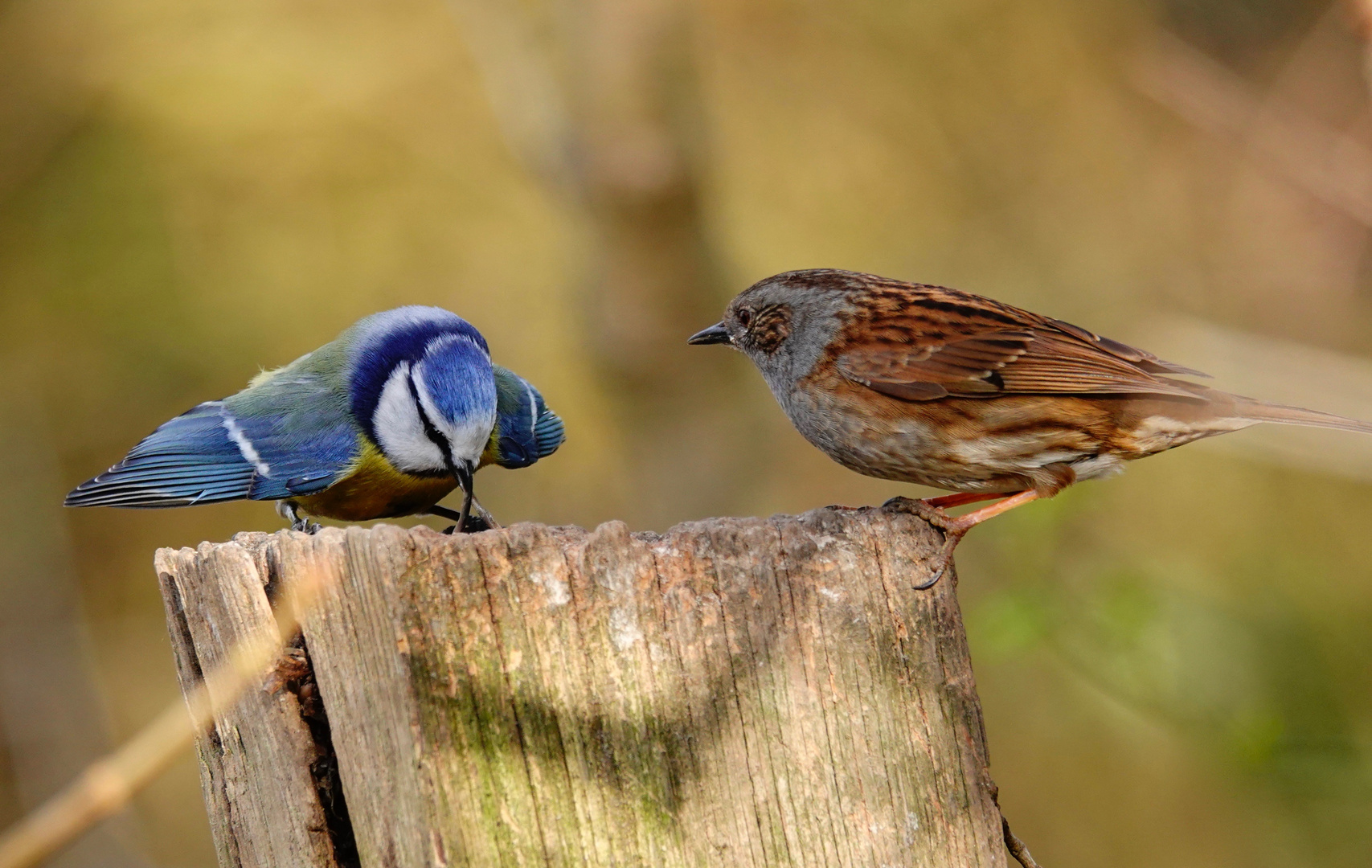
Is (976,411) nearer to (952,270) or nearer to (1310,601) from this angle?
(1310,601)

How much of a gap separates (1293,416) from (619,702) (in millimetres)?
2568

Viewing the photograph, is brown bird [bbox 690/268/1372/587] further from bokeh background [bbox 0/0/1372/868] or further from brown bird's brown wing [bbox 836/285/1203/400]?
bokeh background [bbox 0/0/1372/868]

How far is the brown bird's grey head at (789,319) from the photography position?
4.33m

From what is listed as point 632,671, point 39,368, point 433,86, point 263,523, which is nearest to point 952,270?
point 433,86

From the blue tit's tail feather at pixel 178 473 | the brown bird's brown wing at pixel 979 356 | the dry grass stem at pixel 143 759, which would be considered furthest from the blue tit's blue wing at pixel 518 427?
the dry grass stem at pixel 143 759

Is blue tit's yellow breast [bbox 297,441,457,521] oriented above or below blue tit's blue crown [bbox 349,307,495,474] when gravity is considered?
below

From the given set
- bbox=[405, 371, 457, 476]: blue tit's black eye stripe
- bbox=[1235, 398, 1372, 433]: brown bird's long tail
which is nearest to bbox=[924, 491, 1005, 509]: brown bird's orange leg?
bbox=[1235, 398, 1372, 433]: brown bird's long tail

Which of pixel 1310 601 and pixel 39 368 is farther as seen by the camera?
pixel 39 368

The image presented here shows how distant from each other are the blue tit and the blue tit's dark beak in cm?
92

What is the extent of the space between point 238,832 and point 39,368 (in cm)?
673

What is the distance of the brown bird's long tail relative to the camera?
353cm

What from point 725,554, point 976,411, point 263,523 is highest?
point 263,523

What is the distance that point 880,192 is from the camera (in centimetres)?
901

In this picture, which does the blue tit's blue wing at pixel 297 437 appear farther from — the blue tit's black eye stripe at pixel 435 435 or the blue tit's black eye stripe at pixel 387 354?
the blue tit's black eye stripe at pixel 435 435
